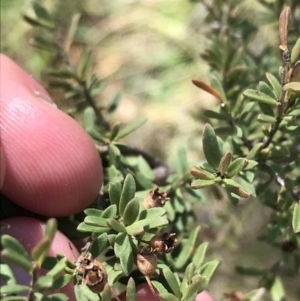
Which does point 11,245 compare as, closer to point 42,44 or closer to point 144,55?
point 42,44

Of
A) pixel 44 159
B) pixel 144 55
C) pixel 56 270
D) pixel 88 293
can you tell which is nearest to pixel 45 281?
pixel 56 270

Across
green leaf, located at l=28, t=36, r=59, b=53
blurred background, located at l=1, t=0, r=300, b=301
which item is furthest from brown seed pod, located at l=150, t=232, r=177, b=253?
blurred background, located at l=1, t=0, r=300, b=301

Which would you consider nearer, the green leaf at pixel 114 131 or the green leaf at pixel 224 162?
the green leaf at pixel 224 162

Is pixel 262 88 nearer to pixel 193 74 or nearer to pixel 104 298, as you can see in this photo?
pixel 104 298

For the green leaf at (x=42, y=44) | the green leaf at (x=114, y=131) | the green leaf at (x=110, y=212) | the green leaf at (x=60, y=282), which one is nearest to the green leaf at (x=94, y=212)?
the green leaf at (x=110, y=212)

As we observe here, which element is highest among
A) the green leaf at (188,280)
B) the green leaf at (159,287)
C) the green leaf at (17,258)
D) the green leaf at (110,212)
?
the green leaf at (17,258)

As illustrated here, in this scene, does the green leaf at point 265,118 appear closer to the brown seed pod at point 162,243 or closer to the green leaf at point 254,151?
the green leaf at point 254,151
